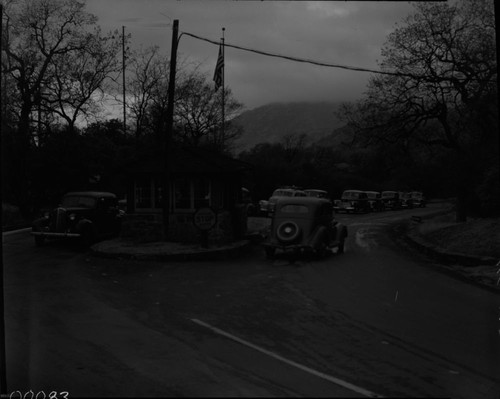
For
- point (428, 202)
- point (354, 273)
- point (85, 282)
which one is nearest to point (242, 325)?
point (85, 282)

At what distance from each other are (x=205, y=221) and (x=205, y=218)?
3.1 inches

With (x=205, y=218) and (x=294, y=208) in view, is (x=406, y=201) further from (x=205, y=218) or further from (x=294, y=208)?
(x=205, y=218)

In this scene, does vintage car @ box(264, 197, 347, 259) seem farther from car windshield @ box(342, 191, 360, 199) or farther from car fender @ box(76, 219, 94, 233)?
car windshield @ box(342, 191, 360, 199)

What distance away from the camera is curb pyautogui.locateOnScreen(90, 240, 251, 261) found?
1288 centimetres

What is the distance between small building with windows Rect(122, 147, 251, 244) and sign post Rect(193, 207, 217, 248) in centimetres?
138

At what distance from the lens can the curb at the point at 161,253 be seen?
12.9m

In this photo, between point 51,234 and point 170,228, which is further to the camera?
point 170,228

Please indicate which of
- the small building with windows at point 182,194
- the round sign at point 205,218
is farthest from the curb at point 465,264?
the small building with windows at point 182,194

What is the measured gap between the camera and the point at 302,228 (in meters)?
13.8

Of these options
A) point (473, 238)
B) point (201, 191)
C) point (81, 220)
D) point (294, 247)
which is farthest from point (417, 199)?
point (81, 220)

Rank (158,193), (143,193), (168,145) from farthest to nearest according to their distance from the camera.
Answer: (143,193) → (158,193) → (168,145)

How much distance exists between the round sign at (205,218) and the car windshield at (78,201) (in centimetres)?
355

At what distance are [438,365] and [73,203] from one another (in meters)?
12.6

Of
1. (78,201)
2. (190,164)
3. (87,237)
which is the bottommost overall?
(87,237)
